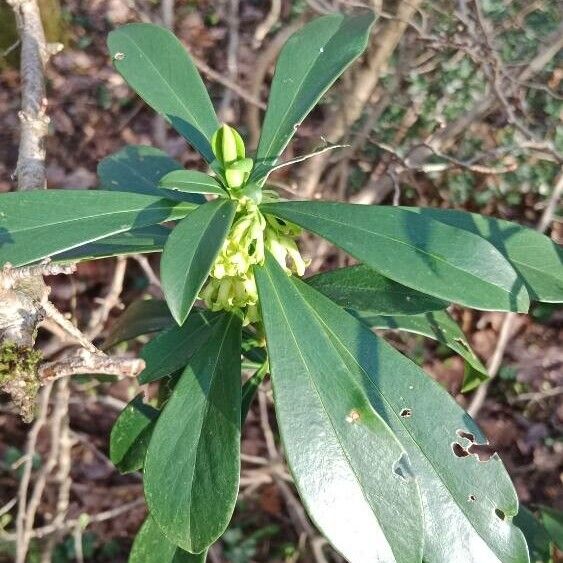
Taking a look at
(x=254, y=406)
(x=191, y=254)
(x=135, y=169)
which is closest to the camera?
(x=191, y=254)

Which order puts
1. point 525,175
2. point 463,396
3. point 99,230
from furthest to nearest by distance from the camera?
point 525,175
point 463,396
point 99,230

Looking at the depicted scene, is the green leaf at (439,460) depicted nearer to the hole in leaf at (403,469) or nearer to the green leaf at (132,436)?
the hole in leaf at (403,469)

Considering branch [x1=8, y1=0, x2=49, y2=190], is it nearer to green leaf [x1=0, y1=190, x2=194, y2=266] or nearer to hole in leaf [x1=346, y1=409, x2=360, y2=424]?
green leaf [x1=0, y1=190, x2=194, y2=266]

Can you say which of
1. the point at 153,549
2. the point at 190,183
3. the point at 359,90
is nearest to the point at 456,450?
the point at 153,549

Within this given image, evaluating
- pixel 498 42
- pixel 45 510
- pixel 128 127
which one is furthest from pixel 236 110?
pixel 45 510

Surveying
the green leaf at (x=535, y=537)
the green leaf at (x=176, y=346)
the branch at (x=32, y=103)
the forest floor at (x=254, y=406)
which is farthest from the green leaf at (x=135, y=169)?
the green leaf at (x=535, y=537)

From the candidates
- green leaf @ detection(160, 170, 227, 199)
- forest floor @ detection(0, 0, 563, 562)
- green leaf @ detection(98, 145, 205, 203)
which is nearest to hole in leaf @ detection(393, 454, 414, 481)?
green leaf @ detection(160, 170, 227, 199)

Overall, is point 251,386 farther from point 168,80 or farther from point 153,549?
point 168,80

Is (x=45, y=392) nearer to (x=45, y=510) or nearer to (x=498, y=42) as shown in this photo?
(x=45, y=510)
